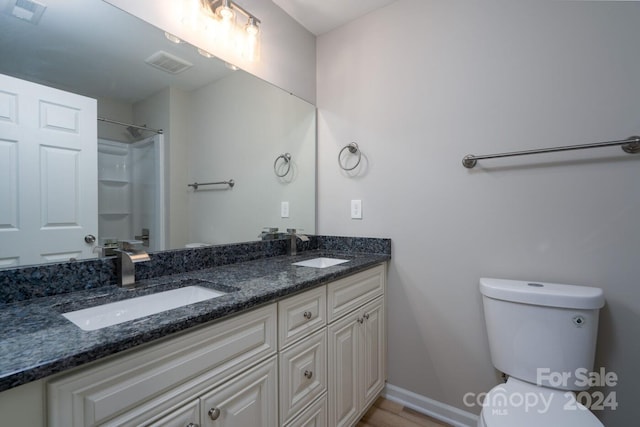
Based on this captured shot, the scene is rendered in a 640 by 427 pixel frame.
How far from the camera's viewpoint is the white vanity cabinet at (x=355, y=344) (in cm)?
126

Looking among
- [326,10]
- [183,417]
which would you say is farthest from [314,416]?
[326,10]

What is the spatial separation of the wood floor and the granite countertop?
87 centimetres

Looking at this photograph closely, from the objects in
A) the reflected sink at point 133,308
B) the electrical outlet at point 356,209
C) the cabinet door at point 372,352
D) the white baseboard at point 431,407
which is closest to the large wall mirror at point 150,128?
the reflected sink at point 133,308

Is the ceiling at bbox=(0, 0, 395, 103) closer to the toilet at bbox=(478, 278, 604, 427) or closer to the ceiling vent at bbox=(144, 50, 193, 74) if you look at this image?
the ceiling vent at bbox=(144, 50, 193, 74)

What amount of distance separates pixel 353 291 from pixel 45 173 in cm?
126

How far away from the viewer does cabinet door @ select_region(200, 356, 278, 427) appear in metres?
0.77

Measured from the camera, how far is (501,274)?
1380 millimetres

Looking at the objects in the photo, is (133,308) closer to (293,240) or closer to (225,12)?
(293,240)

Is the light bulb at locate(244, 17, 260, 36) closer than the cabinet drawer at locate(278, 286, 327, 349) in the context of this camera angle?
No

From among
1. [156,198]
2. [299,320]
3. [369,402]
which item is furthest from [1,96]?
[369,402]

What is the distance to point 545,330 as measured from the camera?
1136 millimetres

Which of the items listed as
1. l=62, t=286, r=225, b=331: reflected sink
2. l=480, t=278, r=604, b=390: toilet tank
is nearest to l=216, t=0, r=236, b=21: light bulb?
l=62, t=286, r=225, b=331: reflected sink

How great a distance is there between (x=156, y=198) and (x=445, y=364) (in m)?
1.66

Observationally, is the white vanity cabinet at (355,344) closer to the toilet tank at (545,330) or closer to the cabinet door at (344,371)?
the cabinet door at (344,371)
